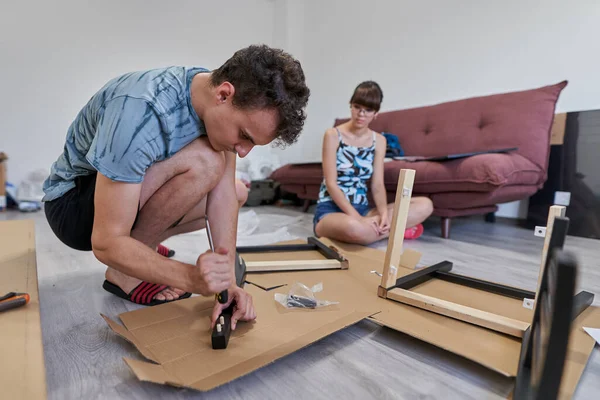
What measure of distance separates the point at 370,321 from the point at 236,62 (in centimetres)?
63

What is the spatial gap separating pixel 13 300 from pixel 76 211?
0.22 meters

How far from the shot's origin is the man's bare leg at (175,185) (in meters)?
0.77

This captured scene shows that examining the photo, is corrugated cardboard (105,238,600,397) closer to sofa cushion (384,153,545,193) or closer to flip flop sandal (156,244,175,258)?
flip flop sandal (156,244,175,258)

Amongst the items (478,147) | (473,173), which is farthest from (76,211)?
(478,147)

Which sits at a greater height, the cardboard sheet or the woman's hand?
the woman's hand

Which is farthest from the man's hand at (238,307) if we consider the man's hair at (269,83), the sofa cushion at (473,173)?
the sofa cushion at (473,173)

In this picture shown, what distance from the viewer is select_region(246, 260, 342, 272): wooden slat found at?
1.10 m

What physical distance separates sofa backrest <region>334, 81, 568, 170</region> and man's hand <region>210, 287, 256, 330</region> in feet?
5.68

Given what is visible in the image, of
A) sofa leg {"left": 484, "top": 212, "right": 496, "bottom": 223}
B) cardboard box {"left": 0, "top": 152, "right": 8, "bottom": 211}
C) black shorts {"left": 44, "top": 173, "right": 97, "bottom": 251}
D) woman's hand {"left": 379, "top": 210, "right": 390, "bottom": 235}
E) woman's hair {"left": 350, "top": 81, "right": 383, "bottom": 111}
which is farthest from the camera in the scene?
cardboard box {"left": 0, "top": 152, "right": 8, "bottom": 211}

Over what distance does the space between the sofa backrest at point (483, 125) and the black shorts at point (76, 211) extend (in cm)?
193

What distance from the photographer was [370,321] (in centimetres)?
83

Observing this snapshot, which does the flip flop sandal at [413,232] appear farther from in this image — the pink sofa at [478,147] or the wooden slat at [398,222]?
the wooden slat at [398,222]

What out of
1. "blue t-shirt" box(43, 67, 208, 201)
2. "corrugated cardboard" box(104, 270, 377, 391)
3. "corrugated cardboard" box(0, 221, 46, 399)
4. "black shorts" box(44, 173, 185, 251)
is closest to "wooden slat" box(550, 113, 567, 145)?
"corrugated cardboard" box(104, 270, 377, 391)

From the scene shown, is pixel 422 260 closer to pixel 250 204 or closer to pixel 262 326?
pixel 262 326
